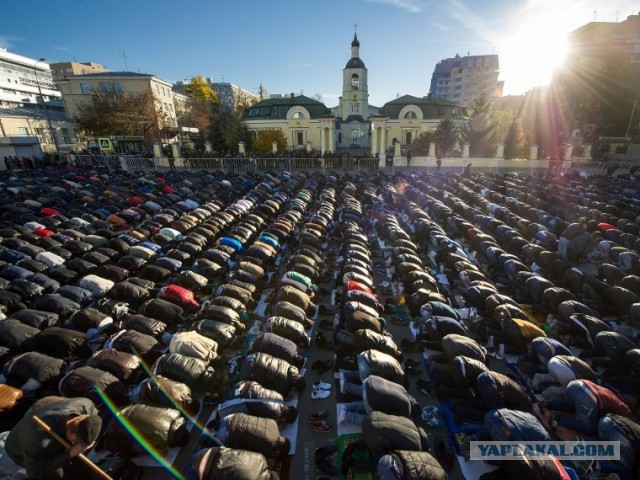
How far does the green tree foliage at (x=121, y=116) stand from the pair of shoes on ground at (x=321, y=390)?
40766mm

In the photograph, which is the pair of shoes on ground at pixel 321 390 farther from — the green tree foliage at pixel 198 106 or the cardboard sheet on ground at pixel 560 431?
the green tree foliage at pixel 198 106

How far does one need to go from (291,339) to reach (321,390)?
1203 millimetres

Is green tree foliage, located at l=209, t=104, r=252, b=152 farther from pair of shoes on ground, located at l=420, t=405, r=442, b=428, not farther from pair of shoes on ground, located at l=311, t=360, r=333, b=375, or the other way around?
pair of shoes on ground, located at l=420, t=405, r=442, b=428

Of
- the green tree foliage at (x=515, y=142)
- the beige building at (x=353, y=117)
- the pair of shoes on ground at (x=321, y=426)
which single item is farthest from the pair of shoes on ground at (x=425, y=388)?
the beige building at (x=353, y=117)

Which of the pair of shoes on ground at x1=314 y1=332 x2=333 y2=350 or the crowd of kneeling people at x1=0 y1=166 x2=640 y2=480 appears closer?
the crowd of kneeling people at x1=0 y1=166 x2=640 y2=480

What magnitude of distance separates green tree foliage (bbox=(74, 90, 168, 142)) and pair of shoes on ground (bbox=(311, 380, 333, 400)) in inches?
1605

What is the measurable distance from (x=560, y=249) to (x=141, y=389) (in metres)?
13.1

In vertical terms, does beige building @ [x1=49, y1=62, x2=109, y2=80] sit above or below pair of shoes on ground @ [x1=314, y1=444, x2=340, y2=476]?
above

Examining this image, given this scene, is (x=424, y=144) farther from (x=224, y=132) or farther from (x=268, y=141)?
(x=224, y=132)

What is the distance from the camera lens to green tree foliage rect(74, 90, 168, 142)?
36750 millimetres

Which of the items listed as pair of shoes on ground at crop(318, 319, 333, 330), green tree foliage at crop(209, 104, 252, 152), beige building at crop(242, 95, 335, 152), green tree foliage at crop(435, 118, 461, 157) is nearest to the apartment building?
beige building at crop(242, 95, 335, 152)

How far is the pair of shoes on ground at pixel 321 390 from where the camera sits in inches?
244

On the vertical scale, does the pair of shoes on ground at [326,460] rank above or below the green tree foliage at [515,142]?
below

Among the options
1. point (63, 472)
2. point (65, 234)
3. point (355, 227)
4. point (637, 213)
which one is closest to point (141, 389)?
point (63, 472)
